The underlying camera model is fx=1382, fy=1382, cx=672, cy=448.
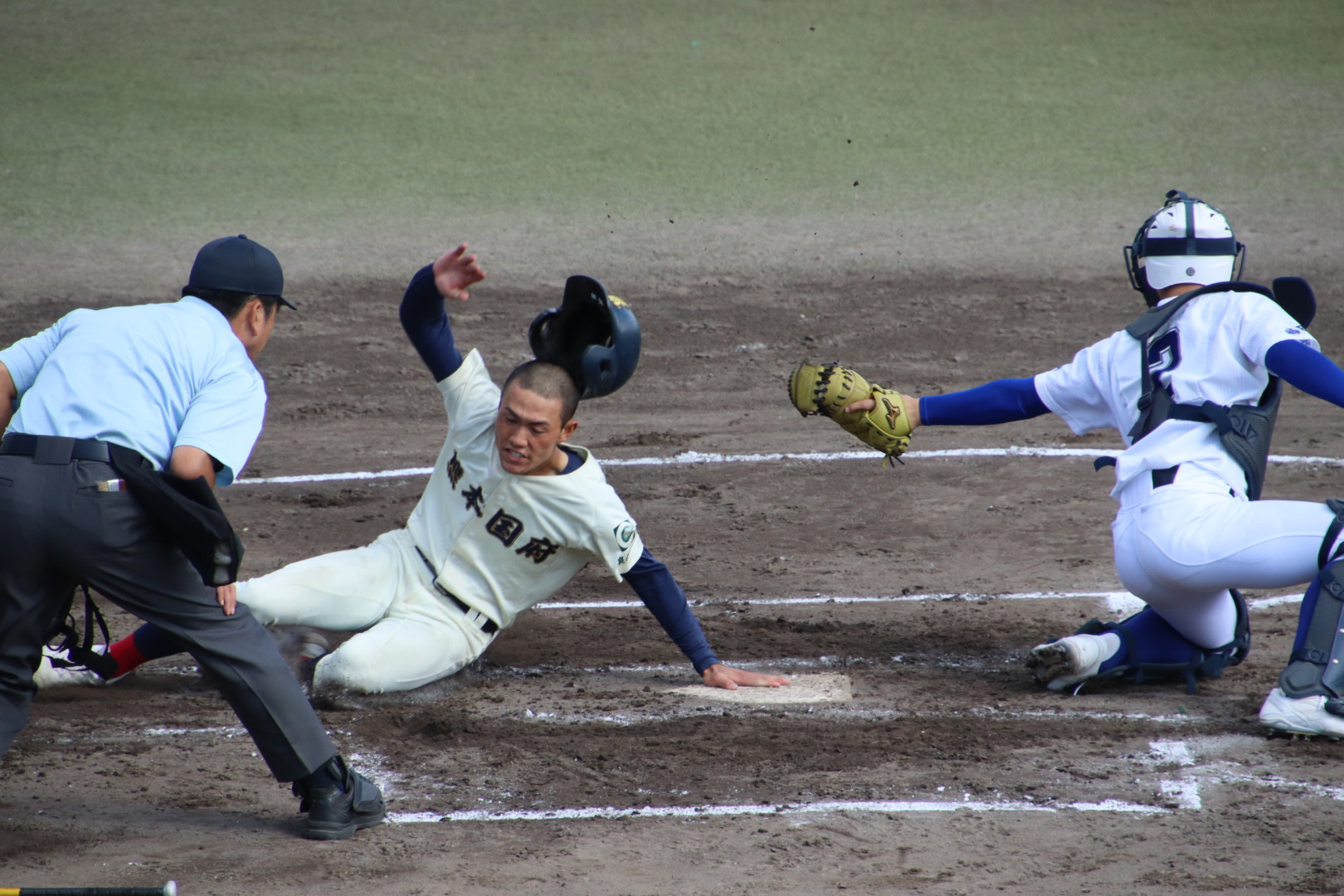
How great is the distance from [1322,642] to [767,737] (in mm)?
1680

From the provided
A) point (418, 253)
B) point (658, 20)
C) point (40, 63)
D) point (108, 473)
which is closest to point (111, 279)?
point (418, 253)

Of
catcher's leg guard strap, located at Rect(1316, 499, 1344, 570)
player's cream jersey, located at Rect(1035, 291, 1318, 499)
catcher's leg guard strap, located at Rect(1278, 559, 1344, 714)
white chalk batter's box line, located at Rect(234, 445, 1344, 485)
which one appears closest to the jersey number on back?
player's cream jersey, located at Rect(1035, 291, 1318, 499)

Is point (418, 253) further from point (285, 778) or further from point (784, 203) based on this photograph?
point (285, 778)

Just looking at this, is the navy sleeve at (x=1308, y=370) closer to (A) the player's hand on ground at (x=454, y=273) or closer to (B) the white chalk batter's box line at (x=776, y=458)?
(A) the player's hand on ground at (x=454, y=273)

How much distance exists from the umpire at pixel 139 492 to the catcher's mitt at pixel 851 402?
1.97 m

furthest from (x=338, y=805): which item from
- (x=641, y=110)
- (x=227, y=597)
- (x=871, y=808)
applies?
(x=641, y=110)

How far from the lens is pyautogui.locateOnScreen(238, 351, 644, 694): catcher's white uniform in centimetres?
440

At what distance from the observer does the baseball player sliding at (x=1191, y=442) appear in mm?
4148

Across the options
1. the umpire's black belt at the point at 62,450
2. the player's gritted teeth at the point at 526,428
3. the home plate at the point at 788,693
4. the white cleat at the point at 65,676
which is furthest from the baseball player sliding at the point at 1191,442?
the white cleat at the point at 65,676

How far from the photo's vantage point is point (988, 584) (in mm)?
5664

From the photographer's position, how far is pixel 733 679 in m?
4.54

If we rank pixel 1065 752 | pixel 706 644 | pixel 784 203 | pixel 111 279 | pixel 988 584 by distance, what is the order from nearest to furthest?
pixel 1065 752 → pixel 706 644 → pixel 988 584 → pixel 111 279 → pixel 784 203

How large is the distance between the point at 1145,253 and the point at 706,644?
6.57 ft

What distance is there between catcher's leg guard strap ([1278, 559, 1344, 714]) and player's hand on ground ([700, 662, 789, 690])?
1591mm
